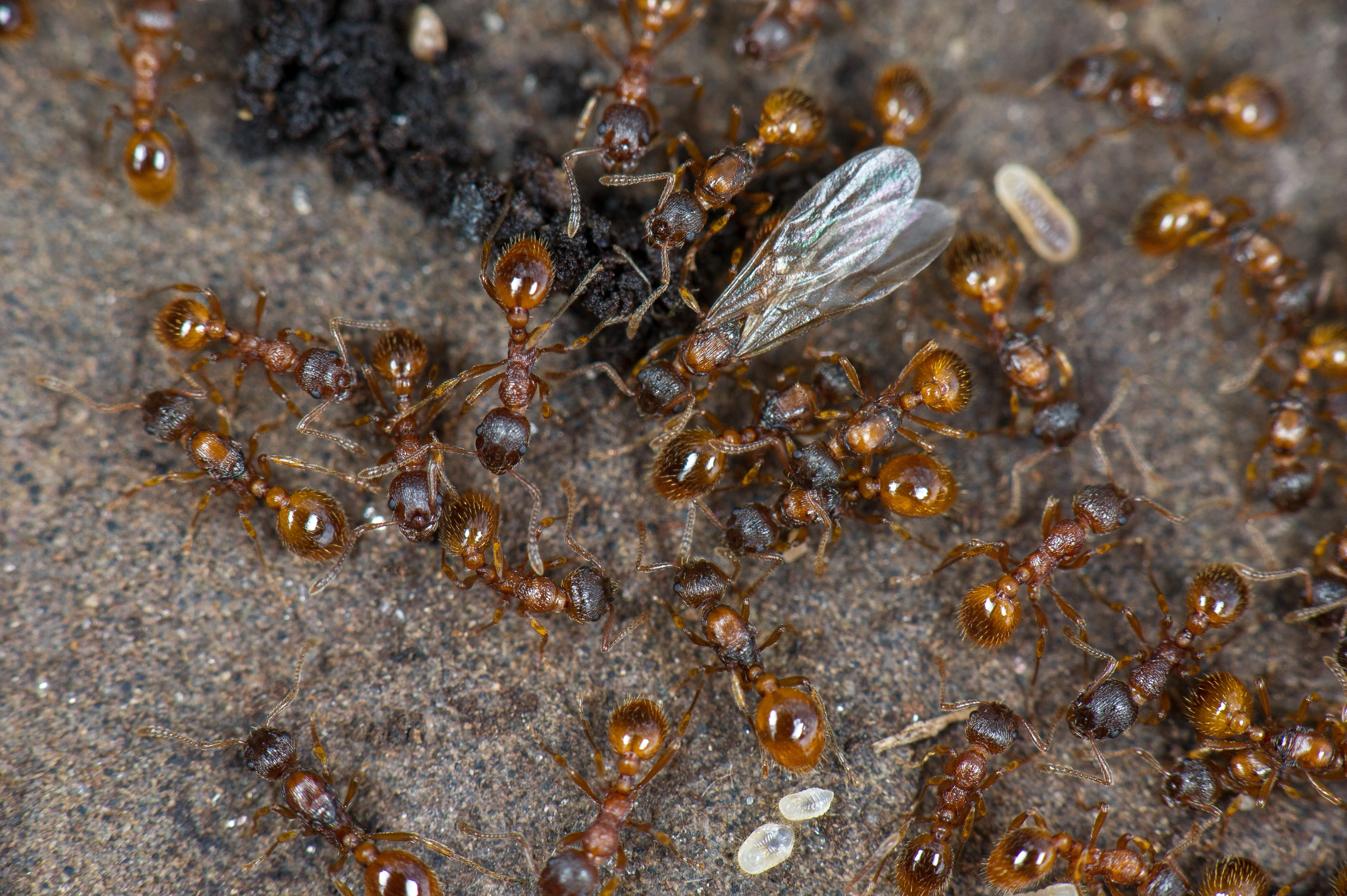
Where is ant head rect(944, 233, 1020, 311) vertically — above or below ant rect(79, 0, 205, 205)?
below

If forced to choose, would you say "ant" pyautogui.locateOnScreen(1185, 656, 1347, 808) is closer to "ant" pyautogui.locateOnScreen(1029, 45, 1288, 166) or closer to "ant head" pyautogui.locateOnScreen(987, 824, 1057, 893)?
"ant head" pyautogui.locateOnScreen(987, 824, 1057, 893)

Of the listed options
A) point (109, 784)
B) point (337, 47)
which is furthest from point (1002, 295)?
point (109, 784)

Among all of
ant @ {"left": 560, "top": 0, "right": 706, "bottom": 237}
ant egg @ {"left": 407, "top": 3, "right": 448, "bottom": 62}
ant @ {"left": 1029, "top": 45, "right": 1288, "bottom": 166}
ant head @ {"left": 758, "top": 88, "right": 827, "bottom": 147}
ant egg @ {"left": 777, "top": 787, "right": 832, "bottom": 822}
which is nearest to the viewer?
ant egg @ {"left": 777, "top": 787, "right": 832, "bottom": 822}

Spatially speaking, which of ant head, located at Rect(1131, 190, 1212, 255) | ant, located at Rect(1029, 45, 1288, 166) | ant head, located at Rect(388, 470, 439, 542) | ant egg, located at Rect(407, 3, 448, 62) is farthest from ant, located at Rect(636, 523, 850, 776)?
ant, located at Rect(1029, 45, 1288, 166)

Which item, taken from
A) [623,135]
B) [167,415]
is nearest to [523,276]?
[623,135]

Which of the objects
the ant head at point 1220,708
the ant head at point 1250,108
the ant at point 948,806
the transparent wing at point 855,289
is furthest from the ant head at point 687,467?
the ant head at point 1250,108

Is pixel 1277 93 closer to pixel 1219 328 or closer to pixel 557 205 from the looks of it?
pixel 1219 328
